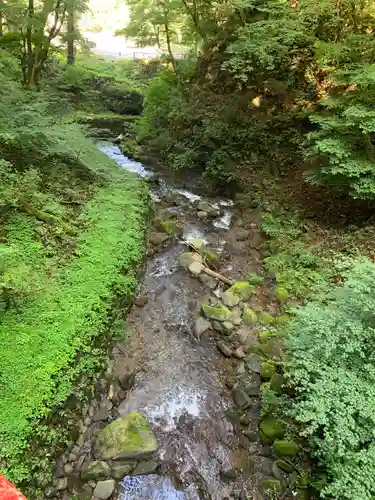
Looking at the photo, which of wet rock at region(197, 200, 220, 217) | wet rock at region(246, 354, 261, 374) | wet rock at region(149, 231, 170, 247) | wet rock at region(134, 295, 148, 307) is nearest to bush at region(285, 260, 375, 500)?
wet rock at region(246, 354, 261, 374)

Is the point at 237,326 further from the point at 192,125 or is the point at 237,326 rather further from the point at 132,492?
the point at 192,125

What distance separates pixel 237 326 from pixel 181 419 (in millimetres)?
2186

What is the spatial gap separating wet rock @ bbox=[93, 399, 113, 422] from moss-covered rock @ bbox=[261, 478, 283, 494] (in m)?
2.36

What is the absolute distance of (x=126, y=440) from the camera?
4941 mm

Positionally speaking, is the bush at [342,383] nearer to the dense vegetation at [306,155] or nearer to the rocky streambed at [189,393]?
the dense vegetation at [306,155]

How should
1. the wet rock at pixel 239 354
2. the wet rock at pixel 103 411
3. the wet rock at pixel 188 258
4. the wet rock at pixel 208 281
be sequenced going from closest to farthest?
the wet rock at pixel 103 411 < the wet rock at pixel 239 354 < the wet rock at pixel 208 281 < the wet rock at pixel 188 258

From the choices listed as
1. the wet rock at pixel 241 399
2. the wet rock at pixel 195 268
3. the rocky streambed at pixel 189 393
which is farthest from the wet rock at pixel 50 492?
the wet rock at pixel 195 268

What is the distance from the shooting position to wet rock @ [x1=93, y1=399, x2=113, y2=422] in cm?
527

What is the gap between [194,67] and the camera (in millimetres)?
15148

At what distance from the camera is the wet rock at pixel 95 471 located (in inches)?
179

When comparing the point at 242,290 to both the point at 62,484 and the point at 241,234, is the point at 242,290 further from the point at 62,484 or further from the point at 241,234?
the point at 62,484

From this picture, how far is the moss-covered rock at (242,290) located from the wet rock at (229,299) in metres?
0.10

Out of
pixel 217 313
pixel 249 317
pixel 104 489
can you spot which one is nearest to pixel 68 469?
pixel 104 489

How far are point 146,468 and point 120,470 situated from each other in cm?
35
